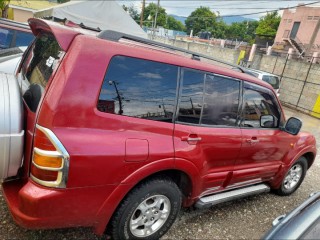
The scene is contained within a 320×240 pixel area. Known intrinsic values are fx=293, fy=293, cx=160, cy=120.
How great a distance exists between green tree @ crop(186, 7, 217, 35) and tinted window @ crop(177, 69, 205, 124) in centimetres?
8378

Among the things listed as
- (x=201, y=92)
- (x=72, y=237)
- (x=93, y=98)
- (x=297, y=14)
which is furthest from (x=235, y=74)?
(x=297, y=14)

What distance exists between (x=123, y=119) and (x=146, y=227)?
3.54 feet

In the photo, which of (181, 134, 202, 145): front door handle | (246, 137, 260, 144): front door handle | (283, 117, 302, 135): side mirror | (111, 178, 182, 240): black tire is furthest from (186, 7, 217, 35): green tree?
(111, 178, 182, 240): black tire

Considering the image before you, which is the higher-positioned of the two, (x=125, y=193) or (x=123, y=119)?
(x=123, y=119)

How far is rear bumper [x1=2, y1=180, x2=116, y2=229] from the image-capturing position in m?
2.03

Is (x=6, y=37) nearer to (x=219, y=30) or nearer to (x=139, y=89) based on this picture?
(x=139, y=89)

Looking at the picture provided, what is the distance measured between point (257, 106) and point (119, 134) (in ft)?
6.34

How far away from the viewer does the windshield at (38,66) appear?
2.25m

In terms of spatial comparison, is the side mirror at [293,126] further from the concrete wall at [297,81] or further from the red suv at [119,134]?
the concrete wall at [297,81]

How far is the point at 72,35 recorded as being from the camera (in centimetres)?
213

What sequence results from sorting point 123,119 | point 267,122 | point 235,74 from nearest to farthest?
point 123,119, point 235,74, point 267,122

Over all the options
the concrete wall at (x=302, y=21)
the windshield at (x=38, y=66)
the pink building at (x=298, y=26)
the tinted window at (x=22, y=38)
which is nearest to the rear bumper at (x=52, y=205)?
the windshield at (x=38, y=66)

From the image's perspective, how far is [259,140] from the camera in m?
3.40

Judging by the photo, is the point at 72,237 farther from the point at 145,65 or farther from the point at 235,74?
the point at 235,74
